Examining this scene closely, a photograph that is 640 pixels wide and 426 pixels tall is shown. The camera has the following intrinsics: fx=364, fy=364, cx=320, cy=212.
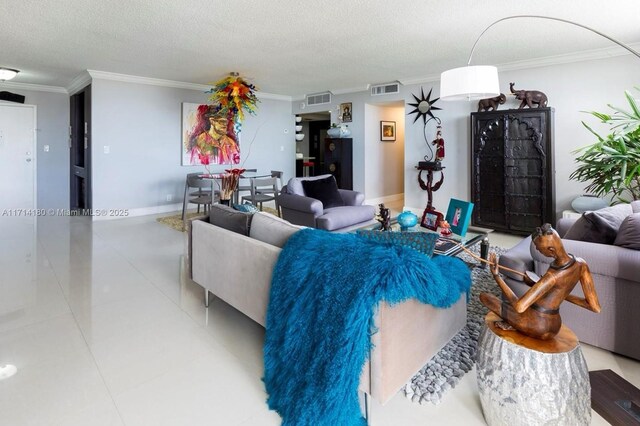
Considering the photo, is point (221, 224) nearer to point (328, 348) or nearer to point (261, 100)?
point (328, 348)

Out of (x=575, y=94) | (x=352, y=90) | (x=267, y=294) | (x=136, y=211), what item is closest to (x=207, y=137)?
(x=136, y=211)

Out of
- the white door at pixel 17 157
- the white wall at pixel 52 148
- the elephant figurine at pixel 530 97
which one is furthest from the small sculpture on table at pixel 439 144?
the white door at pixel 17 157

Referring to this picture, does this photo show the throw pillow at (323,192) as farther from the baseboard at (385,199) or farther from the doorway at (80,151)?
the doorway at (80,151)

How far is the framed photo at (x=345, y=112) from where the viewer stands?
24.7ft

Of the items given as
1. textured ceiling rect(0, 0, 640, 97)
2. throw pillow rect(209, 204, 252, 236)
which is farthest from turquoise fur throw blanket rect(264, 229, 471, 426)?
textured ceiling rect(0, 0, 640, 97)

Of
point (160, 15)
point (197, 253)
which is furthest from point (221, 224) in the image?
point (160, 15)

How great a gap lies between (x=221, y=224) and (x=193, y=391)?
3.64 ft

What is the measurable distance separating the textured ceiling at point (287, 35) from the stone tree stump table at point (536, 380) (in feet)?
9.73

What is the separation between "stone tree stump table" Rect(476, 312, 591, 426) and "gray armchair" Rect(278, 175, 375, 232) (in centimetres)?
267

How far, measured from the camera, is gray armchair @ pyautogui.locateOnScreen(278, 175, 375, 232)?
4.10m

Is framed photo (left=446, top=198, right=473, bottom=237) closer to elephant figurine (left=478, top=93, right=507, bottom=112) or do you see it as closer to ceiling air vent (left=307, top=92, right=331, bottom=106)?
elephant figurine (left=478, top=93, right=507, bottom=112)

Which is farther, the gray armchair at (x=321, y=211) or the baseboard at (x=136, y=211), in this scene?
the baseboard at (x=136, y=211)

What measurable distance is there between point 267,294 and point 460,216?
1.93m

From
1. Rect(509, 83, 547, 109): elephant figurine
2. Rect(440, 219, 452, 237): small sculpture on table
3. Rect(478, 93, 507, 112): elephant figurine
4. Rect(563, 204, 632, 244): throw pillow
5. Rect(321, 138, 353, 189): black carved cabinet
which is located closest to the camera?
Rect(563, 204, 632, 244): throw pillow
